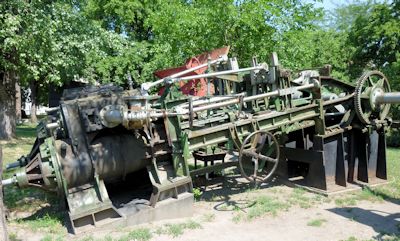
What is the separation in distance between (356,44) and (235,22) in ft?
40.6

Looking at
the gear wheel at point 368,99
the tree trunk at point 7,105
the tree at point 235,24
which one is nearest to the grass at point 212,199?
the gear wheel at point 368,99

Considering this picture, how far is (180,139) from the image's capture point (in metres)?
6.77

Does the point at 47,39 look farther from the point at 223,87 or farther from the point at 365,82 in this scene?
the point at 365,82

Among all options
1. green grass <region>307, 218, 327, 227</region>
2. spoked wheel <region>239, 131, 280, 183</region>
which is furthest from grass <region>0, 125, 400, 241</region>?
spoked wheel <region>239, 131, 280, 183</region>

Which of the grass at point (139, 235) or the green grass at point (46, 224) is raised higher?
the green grass at point (46, 224)

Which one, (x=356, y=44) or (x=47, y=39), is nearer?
(x=47, y=39)

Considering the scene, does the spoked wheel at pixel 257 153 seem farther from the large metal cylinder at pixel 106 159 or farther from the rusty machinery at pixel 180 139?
the large metal cylinder at pixel 106 159

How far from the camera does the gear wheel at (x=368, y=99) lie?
8180mm

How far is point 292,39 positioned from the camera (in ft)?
47.7

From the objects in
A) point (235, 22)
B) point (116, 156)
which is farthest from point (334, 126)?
point (235, 22)

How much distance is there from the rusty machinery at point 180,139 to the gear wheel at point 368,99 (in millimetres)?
20

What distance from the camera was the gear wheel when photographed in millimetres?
8180

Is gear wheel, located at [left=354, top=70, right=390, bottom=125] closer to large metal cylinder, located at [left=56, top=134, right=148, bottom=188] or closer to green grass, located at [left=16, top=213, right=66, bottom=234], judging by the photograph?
large metal cylinder, located at [left=56, top=134, right=148, bottom=188]

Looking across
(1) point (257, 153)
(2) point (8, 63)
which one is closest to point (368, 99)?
(1) point (257, 153)
